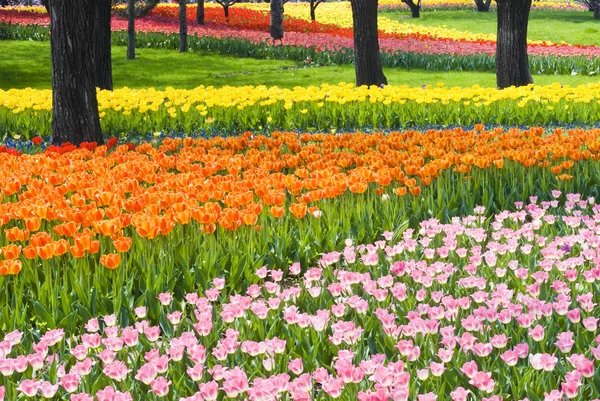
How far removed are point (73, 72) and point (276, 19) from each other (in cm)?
1912

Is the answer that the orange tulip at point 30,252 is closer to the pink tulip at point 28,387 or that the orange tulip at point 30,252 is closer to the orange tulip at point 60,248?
the orange tulip at point 60,248

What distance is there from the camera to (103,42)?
11695mm

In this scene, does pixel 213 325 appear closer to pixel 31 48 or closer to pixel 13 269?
pixel 13 269

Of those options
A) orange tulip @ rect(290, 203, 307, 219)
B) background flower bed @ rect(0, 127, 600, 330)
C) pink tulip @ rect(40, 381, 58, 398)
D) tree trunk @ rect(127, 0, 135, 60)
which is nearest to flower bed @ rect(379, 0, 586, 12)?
tree trunk @ rect(127, 0, 135, 60)

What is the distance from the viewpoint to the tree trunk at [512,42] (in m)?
14.4

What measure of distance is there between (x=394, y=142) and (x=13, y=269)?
4.09 m

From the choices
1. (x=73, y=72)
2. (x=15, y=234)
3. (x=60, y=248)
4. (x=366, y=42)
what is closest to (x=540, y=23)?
→ (x=366, y=42)

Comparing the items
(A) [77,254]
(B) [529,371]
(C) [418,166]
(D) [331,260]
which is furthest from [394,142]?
(B) [529,371]

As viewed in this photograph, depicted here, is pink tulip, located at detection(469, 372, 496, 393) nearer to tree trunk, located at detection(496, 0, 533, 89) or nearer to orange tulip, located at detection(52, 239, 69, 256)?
orange tulip, located at detection(52, 239, 69, 256)

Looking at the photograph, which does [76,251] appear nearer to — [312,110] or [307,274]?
[307,274]

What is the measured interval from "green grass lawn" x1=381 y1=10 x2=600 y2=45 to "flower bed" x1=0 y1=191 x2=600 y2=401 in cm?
3448

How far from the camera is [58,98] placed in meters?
8.66

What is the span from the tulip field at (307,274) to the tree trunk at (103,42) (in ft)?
5.33

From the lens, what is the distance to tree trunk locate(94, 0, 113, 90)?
8805 mm
